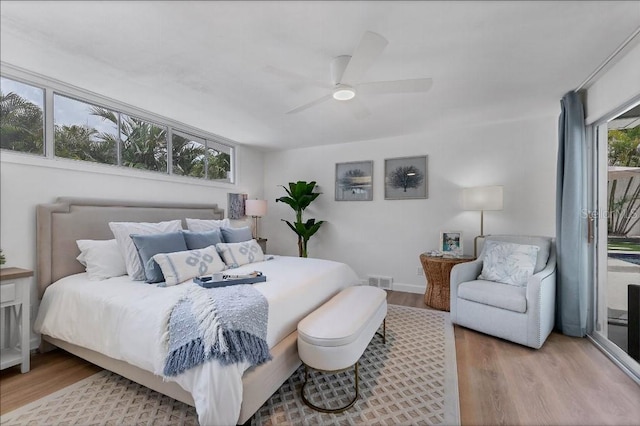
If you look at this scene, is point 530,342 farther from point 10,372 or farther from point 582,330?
point 10,372

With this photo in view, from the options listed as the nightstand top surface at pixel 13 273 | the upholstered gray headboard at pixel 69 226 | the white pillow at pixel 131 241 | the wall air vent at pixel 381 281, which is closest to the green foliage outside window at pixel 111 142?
the upholstered gray headboard at pixel 69 226

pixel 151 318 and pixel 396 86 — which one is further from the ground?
pixel 396 86

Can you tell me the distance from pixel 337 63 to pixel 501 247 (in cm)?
260

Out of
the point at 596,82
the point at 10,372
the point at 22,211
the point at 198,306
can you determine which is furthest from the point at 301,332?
the point at 596,82

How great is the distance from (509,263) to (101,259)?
12.8ft

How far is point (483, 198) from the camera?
3.49m

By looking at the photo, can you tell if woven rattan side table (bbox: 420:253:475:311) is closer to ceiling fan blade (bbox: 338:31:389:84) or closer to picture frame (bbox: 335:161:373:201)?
picture frame (bbox: 335:161:373:201)

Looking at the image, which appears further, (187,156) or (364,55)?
(187,156)

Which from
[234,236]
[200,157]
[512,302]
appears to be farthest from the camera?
[200,157]

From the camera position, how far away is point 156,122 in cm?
Answer: 354

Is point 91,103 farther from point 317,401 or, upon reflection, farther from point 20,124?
point 317,401

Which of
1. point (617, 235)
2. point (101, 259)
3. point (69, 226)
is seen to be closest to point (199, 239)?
point (101, 259)

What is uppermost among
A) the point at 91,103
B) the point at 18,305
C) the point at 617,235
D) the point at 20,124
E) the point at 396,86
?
the point at 91,103

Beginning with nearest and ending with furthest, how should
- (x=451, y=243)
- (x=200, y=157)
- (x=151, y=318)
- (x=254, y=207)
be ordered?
(x=151, y=318), (x=451, y=243), (x=200, y=157), (x=254, y=207)
